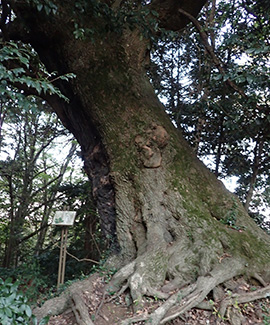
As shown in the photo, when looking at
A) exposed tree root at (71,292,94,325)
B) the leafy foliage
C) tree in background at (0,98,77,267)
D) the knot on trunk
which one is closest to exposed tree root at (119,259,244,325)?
exposed tree root at (71,292,94,325)

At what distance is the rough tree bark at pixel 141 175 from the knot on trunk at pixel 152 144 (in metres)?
0.01

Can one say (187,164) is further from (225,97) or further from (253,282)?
(225,97)

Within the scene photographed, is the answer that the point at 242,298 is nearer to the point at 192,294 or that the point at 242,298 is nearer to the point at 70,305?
the point at 192,294

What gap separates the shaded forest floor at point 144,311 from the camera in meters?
Answer: 2.49

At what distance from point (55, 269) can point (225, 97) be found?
18.8 ft

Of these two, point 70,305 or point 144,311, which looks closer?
point 144,311

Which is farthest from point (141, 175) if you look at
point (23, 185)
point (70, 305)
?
point (23, 185)

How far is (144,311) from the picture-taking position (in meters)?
2.48

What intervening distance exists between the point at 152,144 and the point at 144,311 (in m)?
2.15

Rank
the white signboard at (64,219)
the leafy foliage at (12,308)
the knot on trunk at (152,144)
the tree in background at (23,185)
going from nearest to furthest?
the leafy foliage at (12,308)
the knot on trunk at (152,144)
the white signboard at (64,219)
the tree in background at (23,185)

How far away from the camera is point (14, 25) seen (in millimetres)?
4141


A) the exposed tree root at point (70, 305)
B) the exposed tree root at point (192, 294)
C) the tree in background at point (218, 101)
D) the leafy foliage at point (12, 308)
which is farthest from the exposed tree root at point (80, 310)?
the tree in background at point (218, 101)

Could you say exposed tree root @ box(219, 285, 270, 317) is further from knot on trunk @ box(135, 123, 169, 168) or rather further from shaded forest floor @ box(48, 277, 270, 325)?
knot on trunk @ box(135, 123, 169, 168)

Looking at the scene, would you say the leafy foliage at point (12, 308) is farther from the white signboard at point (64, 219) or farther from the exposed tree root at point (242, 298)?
the white signboard at point (64, 219)
